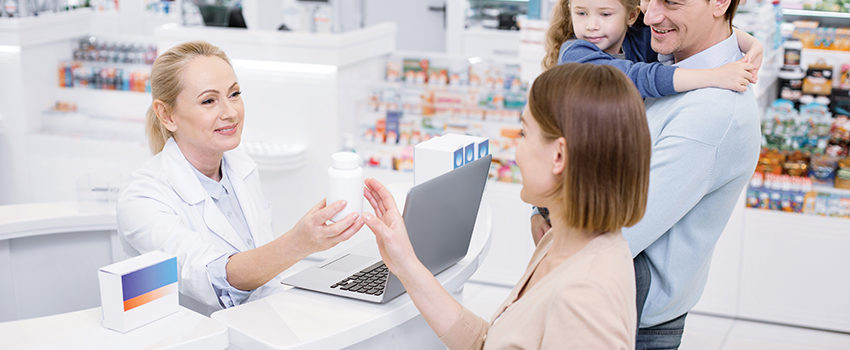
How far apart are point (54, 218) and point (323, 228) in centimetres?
164

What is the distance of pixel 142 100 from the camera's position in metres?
5.67

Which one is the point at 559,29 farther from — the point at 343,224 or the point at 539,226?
the point at 343,224

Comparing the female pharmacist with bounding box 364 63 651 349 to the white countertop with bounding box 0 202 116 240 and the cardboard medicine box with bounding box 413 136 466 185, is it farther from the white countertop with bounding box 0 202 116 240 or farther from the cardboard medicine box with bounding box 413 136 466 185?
the white countertop with bounding box 0 202 116 240

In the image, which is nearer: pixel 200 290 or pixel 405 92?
pixel 200 290

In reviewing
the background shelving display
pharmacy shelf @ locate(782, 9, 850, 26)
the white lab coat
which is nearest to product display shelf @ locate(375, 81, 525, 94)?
the background shelving display

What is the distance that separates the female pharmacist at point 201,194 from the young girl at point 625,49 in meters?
0.89

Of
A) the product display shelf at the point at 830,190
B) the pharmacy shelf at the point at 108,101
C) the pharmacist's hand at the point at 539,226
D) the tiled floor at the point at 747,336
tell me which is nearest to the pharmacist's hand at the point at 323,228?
the pharmacist's hand at the point at 539,226

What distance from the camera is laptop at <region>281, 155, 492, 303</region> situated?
179 cm

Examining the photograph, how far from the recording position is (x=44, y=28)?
5484 millimetres

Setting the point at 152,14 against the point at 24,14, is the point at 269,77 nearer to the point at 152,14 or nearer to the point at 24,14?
the point at 24,14

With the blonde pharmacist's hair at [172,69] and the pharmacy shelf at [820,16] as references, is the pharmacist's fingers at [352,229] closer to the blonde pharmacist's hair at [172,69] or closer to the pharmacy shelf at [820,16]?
the blonde pharmacist's hair at [172,69]

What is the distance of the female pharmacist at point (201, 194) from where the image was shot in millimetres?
2064

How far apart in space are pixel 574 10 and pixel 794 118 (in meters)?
2.24

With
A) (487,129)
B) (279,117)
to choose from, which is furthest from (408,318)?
(279,117)
